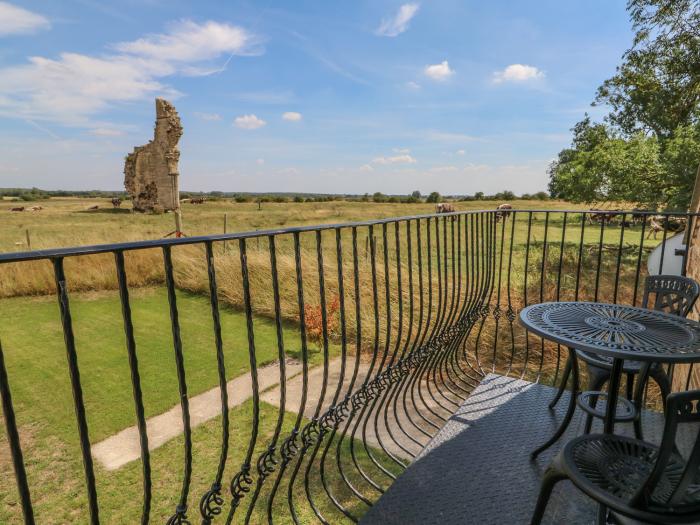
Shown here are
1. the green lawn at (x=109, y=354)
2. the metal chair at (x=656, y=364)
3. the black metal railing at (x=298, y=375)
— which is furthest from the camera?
the green lawn at (x=109, y=354)

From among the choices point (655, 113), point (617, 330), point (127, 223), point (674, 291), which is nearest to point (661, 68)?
point (655, 113)

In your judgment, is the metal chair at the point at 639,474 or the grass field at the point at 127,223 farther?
the grass field at the point at 127,223

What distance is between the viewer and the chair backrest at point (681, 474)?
865mm

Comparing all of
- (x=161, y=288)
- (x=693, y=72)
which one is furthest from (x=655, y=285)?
(x=693, y=72)

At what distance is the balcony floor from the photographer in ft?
5.41

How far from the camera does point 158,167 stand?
17.5 metres

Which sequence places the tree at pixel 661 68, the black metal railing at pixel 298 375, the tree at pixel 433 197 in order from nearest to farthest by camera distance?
the black metal railing at pixel 298 375 → the tree at pixel 661 68 → the tree at pixel 433 197

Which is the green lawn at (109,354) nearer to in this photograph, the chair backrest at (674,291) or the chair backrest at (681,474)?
the chair backrest at (674,291)

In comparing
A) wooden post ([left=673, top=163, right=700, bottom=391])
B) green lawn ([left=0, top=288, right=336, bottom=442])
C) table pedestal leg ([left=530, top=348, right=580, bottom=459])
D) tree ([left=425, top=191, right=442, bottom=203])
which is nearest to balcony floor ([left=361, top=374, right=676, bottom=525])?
table pedestal leg ([left=530, top=348, right=580, bottom=459])

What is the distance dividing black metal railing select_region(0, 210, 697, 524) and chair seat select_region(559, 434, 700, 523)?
2.51ft

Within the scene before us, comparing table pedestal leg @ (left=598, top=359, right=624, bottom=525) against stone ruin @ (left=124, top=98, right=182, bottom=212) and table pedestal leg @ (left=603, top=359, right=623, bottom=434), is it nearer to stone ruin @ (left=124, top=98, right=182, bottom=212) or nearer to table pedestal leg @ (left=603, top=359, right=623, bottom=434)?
table pedestal leg @ (left=603, top=359, right=623, bottom=434)

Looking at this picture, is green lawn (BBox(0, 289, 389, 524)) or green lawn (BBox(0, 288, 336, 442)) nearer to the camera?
green lawn (BBox(0, 289, 389, 524))

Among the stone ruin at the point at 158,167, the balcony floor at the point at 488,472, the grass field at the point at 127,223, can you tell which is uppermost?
the stone ruin at the point at 158,167

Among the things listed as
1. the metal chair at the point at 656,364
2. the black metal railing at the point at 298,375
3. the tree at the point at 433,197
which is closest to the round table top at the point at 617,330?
the metal chair at the point at 656,364
